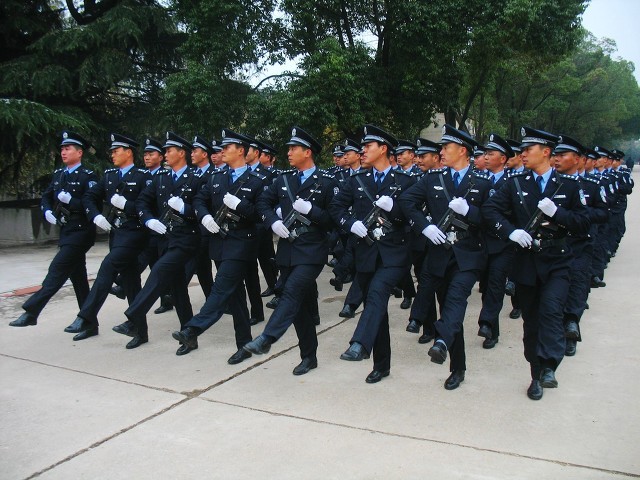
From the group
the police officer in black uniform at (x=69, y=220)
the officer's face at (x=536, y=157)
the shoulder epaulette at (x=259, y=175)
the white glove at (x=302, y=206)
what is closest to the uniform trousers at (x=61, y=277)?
the police officer in black uniform at (x=69, y=220)

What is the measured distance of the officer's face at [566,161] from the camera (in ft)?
16.1

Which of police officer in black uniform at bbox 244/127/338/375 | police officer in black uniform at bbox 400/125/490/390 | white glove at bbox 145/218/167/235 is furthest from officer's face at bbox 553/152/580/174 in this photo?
white glove at bbox 145/218/167/235

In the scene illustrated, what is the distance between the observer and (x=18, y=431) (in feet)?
13.3

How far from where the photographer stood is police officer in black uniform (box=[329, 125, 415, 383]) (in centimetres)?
468

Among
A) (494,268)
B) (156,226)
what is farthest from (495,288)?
(156,226)

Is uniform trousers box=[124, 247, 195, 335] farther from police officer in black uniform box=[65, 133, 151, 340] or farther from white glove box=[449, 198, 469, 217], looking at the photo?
white glove box=[449, 198, 469, 217]

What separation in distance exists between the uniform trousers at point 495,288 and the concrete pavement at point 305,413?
0.24 metres

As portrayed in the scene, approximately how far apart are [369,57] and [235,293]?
1114cm

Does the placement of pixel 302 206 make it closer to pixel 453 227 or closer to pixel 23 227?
pixel 453 227

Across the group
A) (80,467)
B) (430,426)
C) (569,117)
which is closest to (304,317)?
(430,426)

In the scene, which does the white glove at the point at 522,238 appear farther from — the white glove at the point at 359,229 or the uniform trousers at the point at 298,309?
the uniform trousers at the point at 298,309

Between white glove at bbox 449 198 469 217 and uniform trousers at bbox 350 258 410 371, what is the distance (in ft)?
1.92

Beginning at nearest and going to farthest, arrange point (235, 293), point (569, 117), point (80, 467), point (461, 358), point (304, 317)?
point (80, 467) < point (461, 358) < point (304, 317) < point (235, 293) < point (569, 117)

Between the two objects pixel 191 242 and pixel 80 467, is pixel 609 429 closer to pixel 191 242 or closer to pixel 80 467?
pixel 80 467
